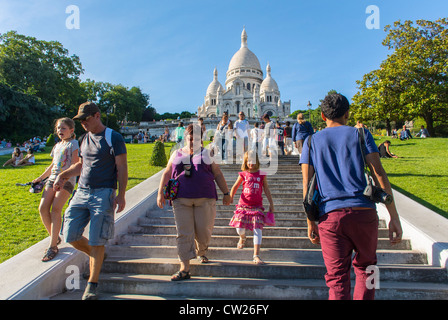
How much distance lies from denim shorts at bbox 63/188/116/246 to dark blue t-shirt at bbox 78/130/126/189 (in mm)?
77

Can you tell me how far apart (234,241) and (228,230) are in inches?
13.7

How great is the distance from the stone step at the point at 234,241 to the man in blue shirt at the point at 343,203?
1.61 m

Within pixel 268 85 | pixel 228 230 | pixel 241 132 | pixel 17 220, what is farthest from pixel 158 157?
pixel 268 85

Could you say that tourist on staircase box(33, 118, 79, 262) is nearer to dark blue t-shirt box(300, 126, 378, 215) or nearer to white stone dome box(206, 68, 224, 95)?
dark blue t-shirt box(300, 126, 378, 215)

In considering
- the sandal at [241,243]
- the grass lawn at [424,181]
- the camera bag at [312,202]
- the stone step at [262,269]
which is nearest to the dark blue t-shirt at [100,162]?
the stone step at [262,269]

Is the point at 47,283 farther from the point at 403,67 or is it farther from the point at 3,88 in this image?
the point at 3,88

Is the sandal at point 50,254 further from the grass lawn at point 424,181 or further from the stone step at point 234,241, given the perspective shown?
the grass lawn at point 424,181

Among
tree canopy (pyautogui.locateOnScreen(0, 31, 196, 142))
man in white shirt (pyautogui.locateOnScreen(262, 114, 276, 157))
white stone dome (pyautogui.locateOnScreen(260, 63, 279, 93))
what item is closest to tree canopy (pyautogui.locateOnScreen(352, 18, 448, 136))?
man in white shirt (pyautogui.locateOnScreen(262, 114, 276, 157))

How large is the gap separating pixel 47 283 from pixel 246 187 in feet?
7.86

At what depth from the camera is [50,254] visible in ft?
10.7

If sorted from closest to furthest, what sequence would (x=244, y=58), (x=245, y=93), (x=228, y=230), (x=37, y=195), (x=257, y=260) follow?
(x=257, y=260) → (x=228, y=230) → (x=37, y=195) → (x=245, y=93) → (x=244, y=58)

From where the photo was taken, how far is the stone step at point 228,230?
4153mm

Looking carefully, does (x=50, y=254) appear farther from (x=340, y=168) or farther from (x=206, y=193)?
(x=340, y=168)
